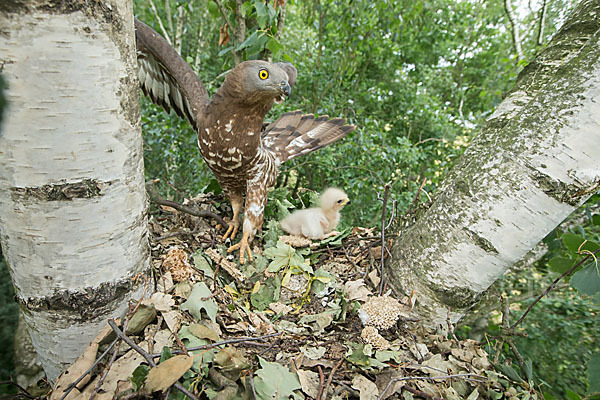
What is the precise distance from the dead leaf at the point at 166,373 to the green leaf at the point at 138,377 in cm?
3

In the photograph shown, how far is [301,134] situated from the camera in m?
2.60

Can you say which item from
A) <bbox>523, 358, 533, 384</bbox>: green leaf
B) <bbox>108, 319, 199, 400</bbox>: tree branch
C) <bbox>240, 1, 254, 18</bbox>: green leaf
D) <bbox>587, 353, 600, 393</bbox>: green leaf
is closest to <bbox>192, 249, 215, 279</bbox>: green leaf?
<bbox>108, 319, 199, 400</bbox>: tree branch

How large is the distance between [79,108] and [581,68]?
1555 millimetres

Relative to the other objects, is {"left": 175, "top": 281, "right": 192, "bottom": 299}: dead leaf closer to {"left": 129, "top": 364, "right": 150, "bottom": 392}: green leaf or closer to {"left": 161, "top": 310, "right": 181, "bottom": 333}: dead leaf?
{"left": 161, "top": 310, "right": 181, "bottom": 333}: dead leaf

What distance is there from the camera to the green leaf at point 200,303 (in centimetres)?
124

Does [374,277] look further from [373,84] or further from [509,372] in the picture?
[373,84]

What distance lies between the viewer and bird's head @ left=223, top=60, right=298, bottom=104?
1.72 meters

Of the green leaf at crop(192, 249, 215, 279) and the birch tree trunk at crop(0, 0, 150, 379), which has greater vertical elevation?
the birch tree trunk at crop(0, 0, 150, 379)

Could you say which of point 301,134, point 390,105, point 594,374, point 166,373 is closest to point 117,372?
point 166,373

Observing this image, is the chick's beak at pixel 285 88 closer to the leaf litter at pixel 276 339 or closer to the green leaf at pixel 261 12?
the green leaf at pixel 261 12

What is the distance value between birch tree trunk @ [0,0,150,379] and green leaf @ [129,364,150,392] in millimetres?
283

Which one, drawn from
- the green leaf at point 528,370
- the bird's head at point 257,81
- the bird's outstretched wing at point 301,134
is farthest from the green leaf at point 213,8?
the green leaf at point 528,370

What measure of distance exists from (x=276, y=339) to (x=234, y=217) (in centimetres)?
108

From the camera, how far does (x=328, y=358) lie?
1.24 m
